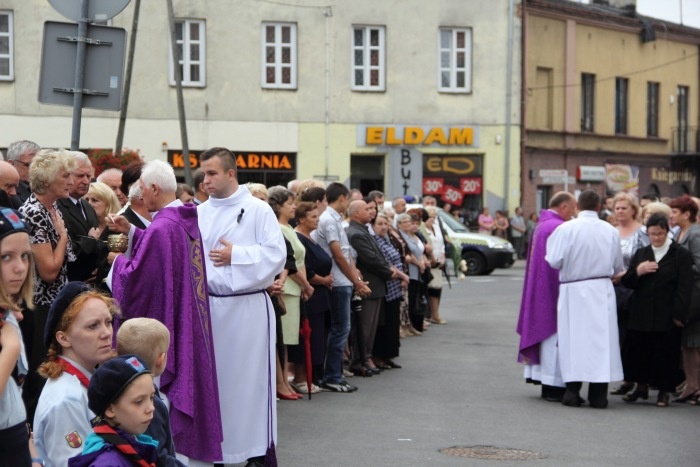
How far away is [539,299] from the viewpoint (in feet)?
43.8

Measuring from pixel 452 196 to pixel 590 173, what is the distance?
7.43 meters

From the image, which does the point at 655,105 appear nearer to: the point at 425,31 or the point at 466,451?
the point at 425,31

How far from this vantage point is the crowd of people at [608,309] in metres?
12.8

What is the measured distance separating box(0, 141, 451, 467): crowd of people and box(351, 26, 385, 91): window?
81.3ft

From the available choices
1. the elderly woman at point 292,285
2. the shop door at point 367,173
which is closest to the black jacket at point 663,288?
the elderly woman at point 292,285

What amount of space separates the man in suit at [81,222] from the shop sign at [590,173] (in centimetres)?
3918

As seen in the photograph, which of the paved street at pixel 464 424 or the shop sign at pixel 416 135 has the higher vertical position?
the shop sign at pixel 416 135

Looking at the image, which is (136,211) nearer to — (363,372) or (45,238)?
(45,238)

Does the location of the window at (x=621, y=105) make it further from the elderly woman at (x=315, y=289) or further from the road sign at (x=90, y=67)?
the road sign at (x=90, y=67)

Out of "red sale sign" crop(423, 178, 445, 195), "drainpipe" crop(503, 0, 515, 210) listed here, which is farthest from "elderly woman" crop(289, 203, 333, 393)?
"drainpipe" crop(503, 0, 515, 210)

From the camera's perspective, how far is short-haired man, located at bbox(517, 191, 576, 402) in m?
13.2

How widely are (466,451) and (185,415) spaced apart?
307cm

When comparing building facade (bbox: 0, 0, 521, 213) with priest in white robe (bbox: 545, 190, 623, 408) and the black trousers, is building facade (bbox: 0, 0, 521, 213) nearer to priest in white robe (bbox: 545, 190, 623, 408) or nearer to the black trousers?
priest in white robe (bbox: 545, 190, 623, 408)

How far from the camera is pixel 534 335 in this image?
43.5 feet
